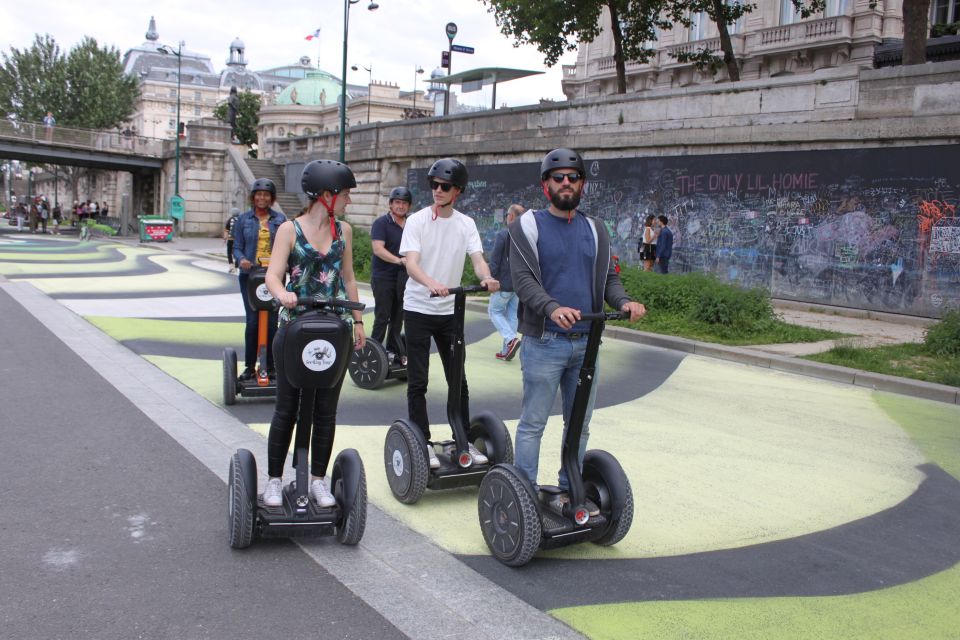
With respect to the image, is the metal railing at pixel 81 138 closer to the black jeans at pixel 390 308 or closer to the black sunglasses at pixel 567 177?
the black jeans at pixel 390 308

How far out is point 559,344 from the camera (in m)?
3.86

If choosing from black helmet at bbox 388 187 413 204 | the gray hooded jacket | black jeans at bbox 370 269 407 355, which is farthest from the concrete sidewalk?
the gray hooded jacket

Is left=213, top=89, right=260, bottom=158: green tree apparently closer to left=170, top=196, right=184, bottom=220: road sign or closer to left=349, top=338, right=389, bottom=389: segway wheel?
left=170, top=196, right=184, bottom=220: road sign

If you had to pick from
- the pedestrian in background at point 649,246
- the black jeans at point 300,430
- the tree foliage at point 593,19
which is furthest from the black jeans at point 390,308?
the tree foliage at point 593,19

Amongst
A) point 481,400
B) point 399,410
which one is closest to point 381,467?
point 399,410

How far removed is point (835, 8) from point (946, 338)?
2783 cm

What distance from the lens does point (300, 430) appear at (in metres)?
4.03

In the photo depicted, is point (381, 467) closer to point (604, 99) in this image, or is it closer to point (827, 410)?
point (827, 410)

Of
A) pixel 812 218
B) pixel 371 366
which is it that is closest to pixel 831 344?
pixel 812 218

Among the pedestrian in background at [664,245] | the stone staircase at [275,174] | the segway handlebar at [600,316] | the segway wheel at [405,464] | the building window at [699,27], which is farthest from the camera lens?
the building window at [699,27]

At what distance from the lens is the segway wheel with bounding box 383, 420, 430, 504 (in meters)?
4.52

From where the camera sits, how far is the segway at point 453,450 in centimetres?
455

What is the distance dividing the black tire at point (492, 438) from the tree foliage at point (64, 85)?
63.8 metres

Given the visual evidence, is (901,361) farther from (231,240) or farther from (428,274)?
(231,240)
